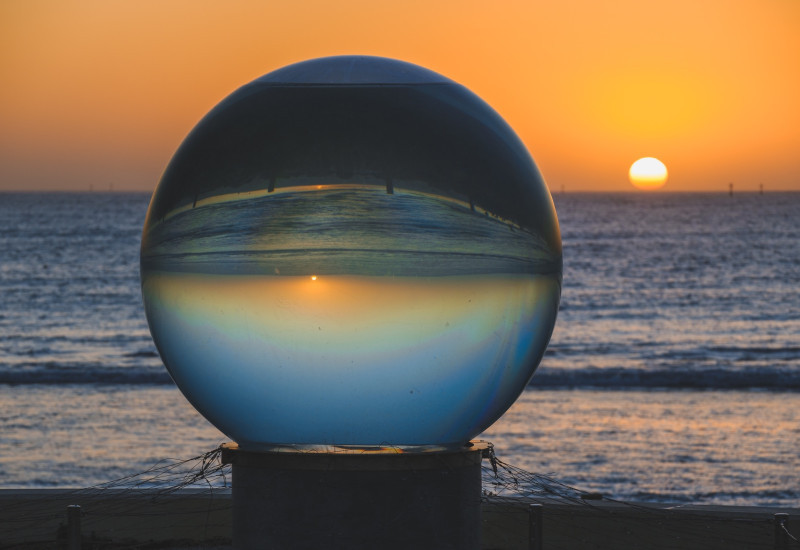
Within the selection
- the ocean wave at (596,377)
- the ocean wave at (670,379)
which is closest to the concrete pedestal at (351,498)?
the ocean wave at (596,377)

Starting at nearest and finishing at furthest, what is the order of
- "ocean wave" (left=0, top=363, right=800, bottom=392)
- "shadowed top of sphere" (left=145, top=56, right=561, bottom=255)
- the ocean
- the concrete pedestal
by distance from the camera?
"shadowed top of sphere" (left=145, top=56, right=561, bottom=255)
the concrete pedestal
the ocean
"ocean wave" (left=0, top=363, right=800, bottom=392)

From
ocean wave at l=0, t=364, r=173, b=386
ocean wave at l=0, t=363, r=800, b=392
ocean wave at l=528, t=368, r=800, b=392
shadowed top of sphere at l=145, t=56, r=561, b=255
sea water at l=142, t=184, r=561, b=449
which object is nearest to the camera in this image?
sea water at l=142, t=184, r=561, b=449

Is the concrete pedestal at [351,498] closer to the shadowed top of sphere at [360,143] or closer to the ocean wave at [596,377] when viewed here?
the shadowed top of sphere at [360,143]

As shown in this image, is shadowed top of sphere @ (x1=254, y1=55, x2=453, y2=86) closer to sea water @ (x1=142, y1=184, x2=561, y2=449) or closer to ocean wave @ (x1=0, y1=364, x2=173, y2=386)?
sea water @ (x1=142, y1=184, x2=561, y2=449)

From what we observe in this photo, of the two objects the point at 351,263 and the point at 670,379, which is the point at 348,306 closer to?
the point at 351,263

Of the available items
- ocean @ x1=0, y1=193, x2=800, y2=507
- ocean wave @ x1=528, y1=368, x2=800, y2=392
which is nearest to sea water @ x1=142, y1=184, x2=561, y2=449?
ocean @ x1=0, y1=193, x2=800, y2=507

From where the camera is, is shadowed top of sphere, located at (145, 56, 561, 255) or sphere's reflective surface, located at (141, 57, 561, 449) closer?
sphere's reflective surface, located at (141, 57, 561, 449)

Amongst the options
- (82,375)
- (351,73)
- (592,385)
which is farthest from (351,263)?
(82,375)

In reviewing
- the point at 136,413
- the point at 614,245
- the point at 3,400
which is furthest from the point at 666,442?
the point at 614,245
